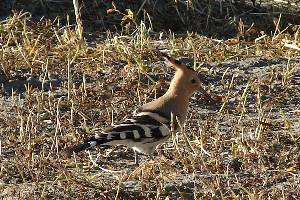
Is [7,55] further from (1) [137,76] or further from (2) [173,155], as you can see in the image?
(2) [173,155]

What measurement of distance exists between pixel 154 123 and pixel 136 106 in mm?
855

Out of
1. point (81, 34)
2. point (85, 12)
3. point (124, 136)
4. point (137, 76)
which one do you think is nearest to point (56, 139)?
point (124, 136)

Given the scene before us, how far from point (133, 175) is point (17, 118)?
1.30 metres

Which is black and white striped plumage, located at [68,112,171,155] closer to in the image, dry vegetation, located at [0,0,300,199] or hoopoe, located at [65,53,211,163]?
hoopoe, located at [65,53,211,163]

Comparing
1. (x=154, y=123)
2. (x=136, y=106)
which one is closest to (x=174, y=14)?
(x=136, y=106)

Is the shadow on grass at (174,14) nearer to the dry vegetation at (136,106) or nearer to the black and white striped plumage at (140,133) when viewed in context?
the dry vegetation at (136,106)

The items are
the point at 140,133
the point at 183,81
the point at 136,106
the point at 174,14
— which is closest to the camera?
the point at 140,133

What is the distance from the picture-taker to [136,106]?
6.44 meters

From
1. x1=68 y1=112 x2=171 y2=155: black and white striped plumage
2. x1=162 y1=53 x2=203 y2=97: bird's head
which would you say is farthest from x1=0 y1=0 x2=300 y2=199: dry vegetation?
x1=162 y1=53 x2=203 y2=97: bird's head

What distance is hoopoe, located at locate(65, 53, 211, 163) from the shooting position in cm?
528

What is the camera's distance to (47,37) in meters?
7.70

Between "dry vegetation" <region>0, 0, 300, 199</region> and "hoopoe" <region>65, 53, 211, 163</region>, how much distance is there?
122 millimetres

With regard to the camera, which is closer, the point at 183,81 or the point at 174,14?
the point at 183,81

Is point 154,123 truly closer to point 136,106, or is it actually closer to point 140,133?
point 140,133
